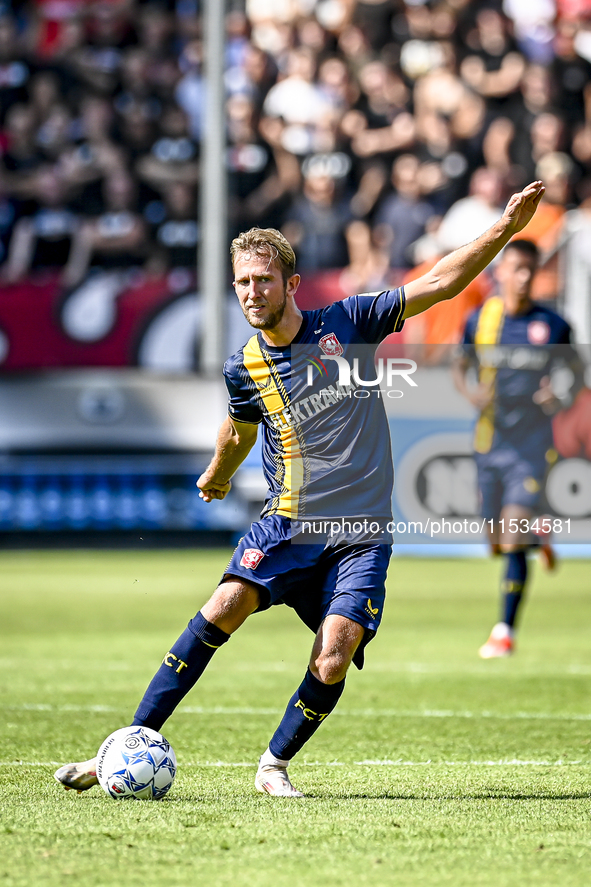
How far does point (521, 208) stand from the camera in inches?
161

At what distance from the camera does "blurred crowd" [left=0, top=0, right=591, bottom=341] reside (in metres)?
15.7

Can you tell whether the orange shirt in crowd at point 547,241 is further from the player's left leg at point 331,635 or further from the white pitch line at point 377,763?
the player's left leg at point 331,635

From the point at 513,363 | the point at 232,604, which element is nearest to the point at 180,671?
the point at 232,604

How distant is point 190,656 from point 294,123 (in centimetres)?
1349

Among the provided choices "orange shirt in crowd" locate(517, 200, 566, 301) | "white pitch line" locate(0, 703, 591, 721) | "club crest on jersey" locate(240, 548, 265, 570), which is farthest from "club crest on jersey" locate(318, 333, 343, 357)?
"orange shirt in crowd" locate(517, 200, 566, 301)

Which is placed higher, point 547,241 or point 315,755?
point 547,241

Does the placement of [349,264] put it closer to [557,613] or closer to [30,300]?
[30,300]

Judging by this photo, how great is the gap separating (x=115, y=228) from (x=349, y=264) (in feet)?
10.4

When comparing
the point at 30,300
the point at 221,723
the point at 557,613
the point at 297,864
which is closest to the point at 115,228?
the point at 30,300

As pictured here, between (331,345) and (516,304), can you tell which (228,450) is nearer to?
(331,345)

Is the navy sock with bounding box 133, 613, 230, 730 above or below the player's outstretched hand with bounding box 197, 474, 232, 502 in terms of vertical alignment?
below

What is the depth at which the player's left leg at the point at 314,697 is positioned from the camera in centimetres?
407

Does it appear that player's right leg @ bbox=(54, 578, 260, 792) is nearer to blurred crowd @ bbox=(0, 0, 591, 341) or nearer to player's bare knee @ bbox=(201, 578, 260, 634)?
player's bare knee @ bbox=(201, 578, 260, 634)

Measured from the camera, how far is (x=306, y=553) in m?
4.21
